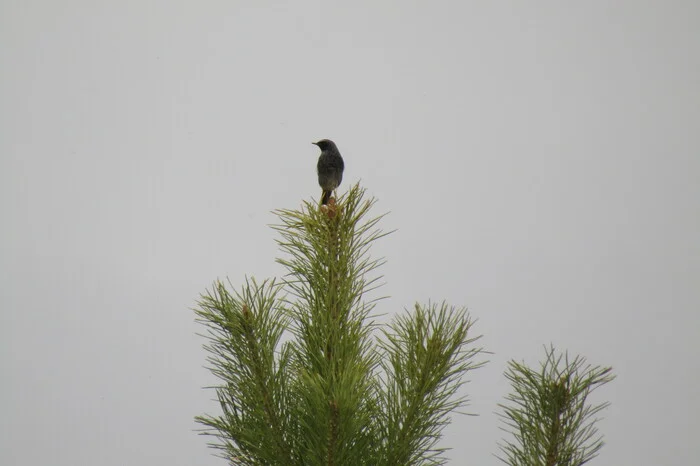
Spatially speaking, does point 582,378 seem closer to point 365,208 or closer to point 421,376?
point 421,376

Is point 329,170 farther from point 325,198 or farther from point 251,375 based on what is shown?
point 251,375

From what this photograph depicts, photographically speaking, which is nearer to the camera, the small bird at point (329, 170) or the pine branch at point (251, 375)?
the pine branch at point (251, 375)

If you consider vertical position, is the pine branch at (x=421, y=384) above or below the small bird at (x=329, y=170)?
below

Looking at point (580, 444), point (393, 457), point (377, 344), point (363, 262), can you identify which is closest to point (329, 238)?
point (363, 262)

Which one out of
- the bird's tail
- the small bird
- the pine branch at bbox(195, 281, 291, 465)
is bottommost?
the pine branch at bbox(195, 281, 291, 465)

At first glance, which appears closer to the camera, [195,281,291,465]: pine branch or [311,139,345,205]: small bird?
[195,281,291,465]: pine branch

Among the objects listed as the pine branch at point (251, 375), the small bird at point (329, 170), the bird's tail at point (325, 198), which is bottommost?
the pine branch at point (251, 375)

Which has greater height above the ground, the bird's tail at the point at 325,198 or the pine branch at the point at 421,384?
the bird's tail at the point at 325,198

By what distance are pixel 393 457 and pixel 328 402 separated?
0.13m

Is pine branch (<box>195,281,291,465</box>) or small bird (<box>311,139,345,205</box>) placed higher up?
small bird (<box>311,139,345,205</box>)

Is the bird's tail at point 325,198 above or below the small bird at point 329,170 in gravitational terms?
below

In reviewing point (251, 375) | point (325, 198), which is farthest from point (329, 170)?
point (251, 375)

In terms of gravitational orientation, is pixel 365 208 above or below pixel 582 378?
above

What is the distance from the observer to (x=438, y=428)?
0.85 metres
